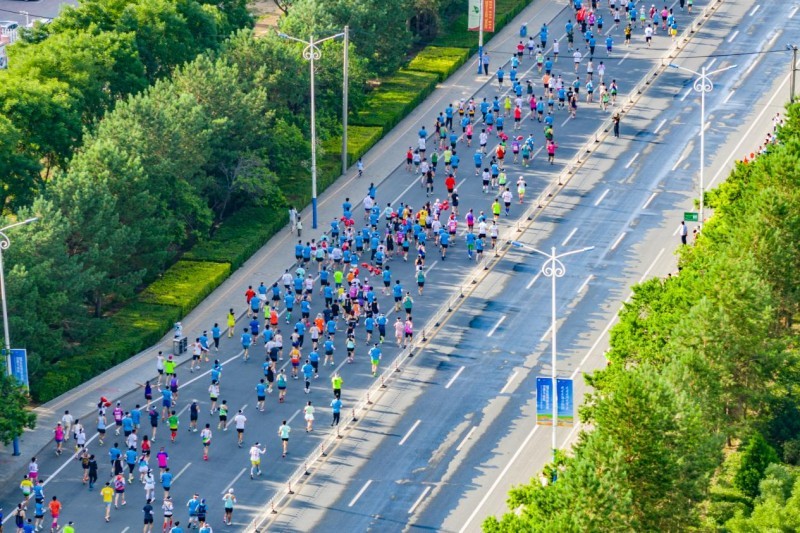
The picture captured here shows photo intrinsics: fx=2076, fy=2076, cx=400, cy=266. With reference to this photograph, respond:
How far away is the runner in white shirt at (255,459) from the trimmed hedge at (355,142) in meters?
33.6

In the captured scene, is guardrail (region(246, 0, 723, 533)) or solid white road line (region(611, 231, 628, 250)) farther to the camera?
solid white road line (region(611, 231, 628, 250))

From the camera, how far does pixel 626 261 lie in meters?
103

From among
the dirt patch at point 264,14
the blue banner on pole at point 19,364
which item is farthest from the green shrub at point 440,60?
the blue banner on pole at point 19,364

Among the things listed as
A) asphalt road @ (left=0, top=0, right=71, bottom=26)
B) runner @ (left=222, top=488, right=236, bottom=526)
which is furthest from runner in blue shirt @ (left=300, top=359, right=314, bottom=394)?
asphalt road @ (left=0, top=0, right=71, bottom=26)

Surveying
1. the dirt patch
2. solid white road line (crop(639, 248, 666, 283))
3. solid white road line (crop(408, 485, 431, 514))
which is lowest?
solid white road line (crop(408, 485, 431, 514))

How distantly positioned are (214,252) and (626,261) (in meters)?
20.6

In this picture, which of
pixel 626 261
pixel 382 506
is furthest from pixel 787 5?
pixel 382 506

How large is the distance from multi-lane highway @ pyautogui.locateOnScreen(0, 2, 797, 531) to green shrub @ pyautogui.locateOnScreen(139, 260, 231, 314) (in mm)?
1563

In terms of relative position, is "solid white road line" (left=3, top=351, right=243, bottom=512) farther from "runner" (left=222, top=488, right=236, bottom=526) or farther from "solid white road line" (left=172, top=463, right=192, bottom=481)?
"runner" (left=222, top=488, right=236, bottom=526)

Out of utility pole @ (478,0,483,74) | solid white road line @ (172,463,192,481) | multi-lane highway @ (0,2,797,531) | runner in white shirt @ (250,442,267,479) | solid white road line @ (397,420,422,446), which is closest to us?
multi-lane highway @ (0,2,797,531)

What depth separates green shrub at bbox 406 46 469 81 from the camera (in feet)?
418

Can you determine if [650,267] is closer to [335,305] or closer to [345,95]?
[335,305]

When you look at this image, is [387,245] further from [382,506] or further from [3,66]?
[3,66]

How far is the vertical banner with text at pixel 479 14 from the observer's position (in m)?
128
